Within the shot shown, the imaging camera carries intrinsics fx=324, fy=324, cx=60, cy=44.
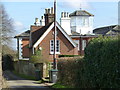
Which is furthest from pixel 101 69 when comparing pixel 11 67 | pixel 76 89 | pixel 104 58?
pixel 11 67

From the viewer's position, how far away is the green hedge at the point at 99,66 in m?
11.5

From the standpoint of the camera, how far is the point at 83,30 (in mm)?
56000

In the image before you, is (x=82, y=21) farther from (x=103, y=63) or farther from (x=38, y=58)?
(x=103, y=63)

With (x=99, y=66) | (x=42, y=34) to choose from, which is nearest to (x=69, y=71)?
(x=99, y=66)

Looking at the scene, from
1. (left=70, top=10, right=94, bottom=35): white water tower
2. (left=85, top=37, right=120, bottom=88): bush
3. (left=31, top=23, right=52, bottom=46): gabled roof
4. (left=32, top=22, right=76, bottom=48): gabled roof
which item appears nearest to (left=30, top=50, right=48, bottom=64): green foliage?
Result: (left=32, top=22, right=76, bottom=48): gabled roof

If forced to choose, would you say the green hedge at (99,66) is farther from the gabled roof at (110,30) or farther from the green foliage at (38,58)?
the green foliage at (38,58)

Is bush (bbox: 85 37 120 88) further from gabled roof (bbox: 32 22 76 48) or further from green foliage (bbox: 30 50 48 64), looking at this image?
gabled roof (bbox: 32 22 76 48)

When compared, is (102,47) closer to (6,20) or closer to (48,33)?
(48,33)

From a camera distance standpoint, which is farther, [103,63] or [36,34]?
[36,34]

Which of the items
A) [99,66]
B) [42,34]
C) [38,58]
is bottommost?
[38,58]

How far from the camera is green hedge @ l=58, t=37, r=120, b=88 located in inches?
453

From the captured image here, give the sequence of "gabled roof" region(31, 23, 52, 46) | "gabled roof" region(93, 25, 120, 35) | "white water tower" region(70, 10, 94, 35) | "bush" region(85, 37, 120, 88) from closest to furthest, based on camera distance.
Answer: "bush" region(85, 37, 120, 88) → "gabled roof" region(93, 25, 120, 35) → "gabled roof" region(31, 23, 52, 46) → "white water tower" region(70, 10, 94, 35)

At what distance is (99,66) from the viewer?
43.9ft

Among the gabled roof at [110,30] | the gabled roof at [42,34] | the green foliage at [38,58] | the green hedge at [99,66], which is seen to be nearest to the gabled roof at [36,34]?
the gabled roof at [42,34]
